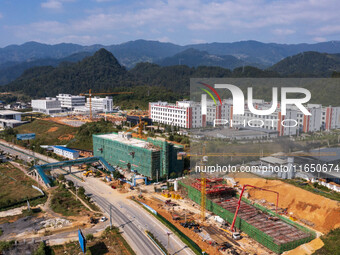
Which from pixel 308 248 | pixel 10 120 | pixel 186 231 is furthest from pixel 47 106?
pixel 308 248

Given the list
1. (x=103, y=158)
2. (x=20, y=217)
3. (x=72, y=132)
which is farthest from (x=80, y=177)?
(x=72, y=132)

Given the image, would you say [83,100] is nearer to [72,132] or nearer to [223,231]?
[72,132]

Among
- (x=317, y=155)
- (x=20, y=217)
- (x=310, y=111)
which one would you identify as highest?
(x=310, y=111)

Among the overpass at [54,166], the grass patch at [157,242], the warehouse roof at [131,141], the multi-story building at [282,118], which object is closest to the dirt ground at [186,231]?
the grass patch at [157,242]

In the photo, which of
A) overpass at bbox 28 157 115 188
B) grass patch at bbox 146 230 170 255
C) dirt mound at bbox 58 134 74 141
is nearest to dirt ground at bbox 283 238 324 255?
grass patch at bbox 146 230 170 255

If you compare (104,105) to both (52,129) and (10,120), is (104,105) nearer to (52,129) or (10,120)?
(10,120)

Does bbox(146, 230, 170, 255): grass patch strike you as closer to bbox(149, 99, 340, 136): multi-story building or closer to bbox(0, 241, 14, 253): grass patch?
bbox(0, 241, 14, 253): grass patch
